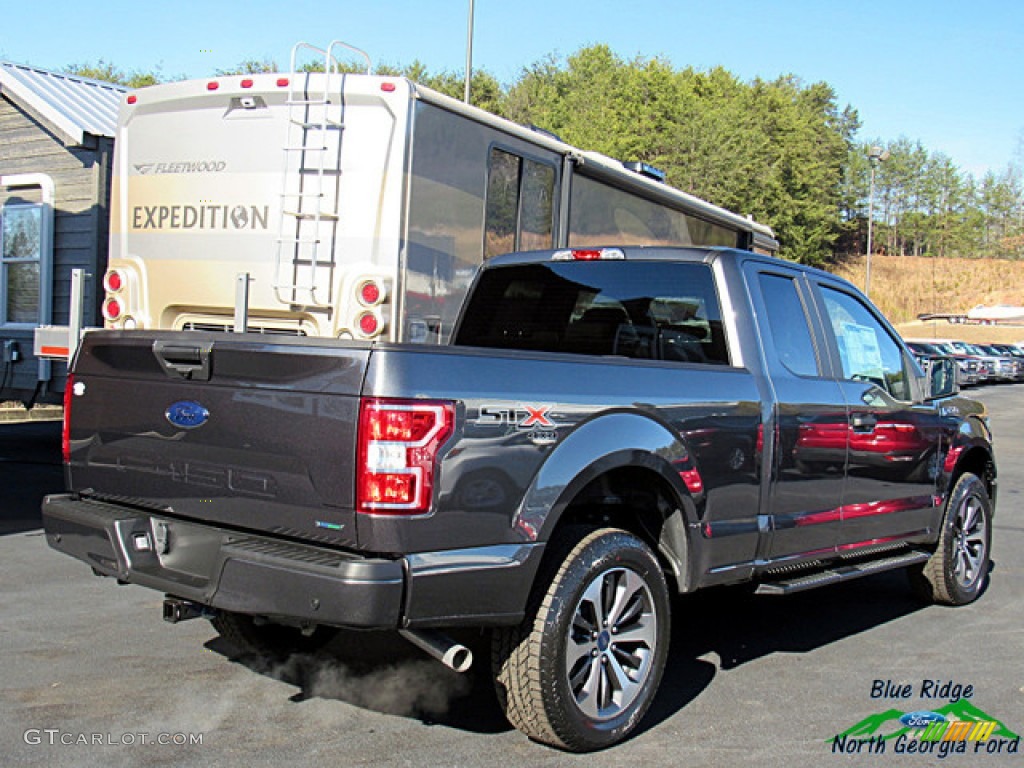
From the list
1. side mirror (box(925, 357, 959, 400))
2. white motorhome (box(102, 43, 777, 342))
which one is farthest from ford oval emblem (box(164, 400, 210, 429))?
side mirror (box(925, 357, 959, 400))

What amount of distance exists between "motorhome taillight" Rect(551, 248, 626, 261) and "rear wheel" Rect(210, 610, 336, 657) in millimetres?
2196

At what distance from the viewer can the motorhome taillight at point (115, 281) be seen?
28.3ft

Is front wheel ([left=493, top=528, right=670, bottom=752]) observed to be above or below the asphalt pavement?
above

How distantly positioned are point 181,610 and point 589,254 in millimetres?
2585

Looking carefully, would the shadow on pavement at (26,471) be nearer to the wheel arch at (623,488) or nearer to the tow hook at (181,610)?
the tow hook at (181,610)

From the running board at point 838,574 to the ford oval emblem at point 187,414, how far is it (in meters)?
2.55

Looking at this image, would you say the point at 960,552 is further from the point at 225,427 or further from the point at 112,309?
the point at 112,309

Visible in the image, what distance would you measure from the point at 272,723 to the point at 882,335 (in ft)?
12.9

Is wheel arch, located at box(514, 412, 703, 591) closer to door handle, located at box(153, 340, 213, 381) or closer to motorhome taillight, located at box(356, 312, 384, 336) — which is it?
door handle, located at box(153, 340, 213, 381)

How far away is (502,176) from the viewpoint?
8.45 m

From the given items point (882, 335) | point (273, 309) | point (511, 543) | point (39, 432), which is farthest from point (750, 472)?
point (39, 432)

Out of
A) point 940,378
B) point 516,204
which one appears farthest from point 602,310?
point 516,204

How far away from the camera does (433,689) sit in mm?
4594

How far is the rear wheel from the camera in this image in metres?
4.77
